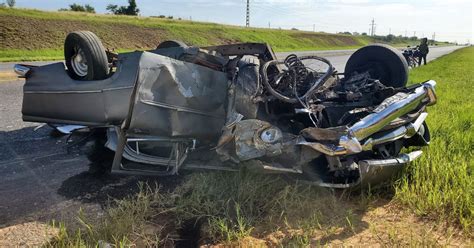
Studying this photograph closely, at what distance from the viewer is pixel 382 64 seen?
14.9 ft

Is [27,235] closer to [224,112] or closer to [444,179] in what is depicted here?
[224,112]

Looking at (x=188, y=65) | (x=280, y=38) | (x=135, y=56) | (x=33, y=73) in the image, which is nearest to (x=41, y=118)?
(x=33, y=73)

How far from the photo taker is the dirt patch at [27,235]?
2.68 meters

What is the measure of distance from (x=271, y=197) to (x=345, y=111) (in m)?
1.01

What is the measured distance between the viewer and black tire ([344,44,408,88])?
4.39 m

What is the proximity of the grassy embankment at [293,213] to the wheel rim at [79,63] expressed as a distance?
122 centimetres

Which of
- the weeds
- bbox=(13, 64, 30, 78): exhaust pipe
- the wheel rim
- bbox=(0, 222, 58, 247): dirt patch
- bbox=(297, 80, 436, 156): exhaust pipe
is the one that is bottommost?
bbox=(0, 222, 58, 247): dirt patch

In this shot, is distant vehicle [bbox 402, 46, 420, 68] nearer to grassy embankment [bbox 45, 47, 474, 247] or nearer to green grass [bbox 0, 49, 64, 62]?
green grass [bbox 0, 49, 64, 62]

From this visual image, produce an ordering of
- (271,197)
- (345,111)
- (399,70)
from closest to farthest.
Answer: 1. (271,197)
2. (345,111)
3. (399,70)

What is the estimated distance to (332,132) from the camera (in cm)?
295

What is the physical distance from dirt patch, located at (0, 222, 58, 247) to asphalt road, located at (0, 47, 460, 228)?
108 millimetres

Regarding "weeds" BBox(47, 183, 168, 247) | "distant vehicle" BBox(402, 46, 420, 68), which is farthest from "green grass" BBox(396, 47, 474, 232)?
"distant vehicle" BBox(402, 46, 420, 68)

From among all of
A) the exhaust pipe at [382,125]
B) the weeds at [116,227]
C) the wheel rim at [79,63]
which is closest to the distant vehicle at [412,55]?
the exhaust pipe at [382,125]

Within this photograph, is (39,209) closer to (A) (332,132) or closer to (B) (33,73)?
(B) (33,73)
